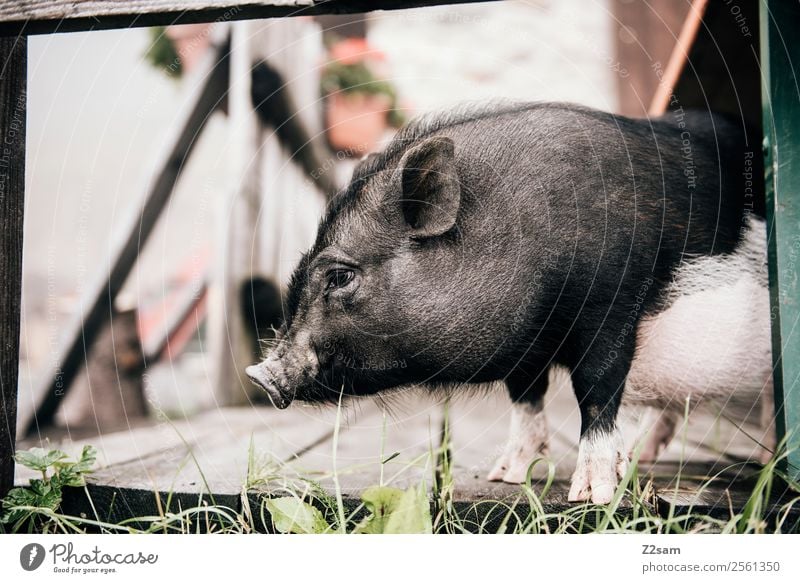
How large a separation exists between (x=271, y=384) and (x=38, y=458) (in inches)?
29.3

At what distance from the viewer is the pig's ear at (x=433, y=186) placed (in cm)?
224

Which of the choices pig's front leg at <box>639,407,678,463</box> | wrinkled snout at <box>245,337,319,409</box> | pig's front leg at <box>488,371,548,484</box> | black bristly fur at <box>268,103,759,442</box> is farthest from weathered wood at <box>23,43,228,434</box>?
pig's front leg at <box>639,407,678,463</box>

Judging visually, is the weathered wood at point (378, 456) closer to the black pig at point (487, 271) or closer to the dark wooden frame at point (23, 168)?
the black pig at point (487, 271)

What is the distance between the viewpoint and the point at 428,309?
88.7 inches

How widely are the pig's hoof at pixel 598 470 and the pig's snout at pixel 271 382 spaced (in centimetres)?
94

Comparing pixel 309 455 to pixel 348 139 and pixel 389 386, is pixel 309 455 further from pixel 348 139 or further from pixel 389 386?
pixel 348 139

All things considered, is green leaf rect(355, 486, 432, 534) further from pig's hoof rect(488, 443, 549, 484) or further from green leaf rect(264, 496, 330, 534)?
pig's hoof rect(488, 443, 549, 484)

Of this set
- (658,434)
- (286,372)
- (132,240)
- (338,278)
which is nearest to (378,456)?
(286,372)

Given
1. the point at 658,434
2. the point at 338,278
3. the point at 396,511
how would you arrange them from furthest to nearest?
1. the point at 658,434
2. the point at 338,278
3. the point at 396,511

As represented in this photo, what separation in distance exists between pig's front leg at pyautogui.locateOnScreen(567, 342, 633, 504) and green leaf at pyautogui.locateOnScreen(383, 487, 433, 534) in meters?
0.46

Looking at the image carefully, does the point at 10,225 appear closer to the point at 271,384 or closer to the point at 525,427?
the point at 271,384

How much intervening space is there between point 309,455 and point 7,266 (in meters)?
1.31

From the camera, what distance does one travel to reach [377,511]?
1.88 m

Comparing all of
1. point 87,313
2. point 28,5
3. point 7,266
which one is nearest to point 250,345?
point 87,313
